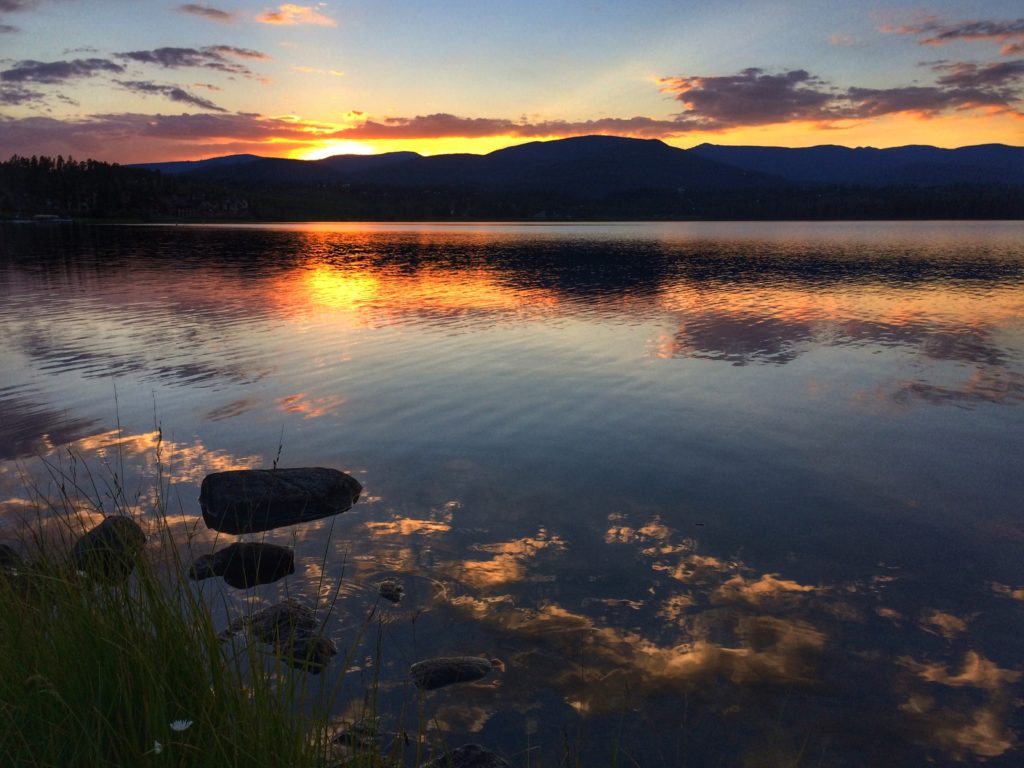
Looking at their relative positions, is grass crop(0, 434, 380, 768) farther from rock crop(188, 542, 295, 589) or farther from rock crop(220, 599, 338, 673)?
rock crop(188, 542, 295, 589)

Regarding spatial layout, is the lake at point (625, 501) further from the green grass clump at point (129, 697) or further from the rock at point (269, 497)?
the green grass clump at point (129, 697)

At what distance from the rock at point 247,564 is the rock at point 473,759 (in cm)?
472

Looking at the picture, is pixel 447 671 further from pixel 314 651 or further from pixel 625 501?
pixel 625 501

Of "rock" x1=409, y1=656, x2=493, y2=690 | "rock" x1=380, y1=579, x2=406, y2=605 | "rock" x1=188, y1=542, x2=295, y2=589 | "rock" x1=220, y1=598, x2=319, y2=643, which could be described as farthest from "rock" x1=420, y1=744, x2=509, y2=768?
"rock" x1=188, y1=542, x2=295, y2=589

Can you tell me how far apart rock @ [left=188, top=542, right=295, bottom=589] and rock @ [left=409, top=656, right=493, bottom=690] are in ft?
10.6

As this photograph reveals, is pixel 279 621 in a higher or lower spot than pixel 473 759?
higher

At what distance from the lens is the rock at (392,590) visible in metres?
9.99

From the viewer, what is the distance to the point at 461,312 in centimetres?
3988

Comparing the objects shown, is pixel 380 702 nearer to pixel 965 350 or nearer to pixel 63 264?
pixel 965 350

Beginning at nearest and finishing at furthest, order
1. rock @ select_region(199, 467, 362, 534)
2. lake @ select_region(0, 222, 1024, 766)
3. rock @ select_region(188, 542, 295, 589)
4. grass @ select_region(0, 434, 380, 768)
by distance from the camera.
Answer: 1. grass @ select_region(0, 434, 380, 768)
2. lake @ select_region(0, 222, 1024, 766)
3. rock @ select_region(188, 542, 295, 589)
4. rock @ select_region(199, 467, 362, 534)

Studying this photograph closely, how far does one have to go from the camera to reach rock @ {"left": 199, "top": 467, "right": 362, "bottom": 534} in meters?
12.3

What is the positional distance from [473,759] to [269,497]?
7.49 m

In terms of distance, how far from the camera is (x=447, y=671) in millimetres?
8391

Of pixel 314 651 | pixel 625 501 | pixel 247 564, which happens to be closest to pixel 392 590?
pixel 314 651
